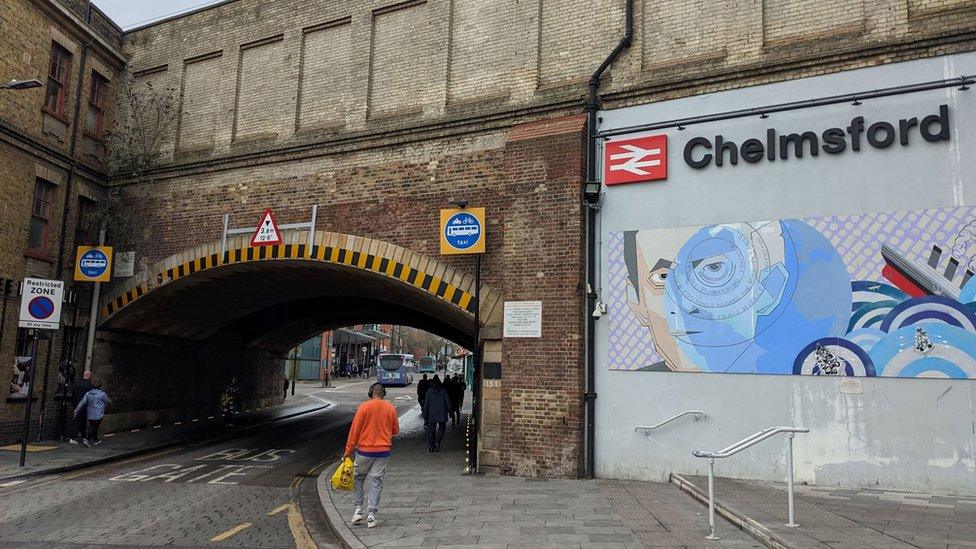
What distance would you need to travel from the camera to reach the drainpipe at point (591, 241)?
10.7m

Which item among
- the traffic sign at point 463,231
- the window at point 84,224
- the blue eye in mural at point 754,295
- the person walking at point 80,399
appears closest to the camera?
the blue eye in mural at point 754,295

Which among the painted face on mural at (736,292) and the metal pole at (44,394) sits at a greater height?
the painted face on mural at (736,292)

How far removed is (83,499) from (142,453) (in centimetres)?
504

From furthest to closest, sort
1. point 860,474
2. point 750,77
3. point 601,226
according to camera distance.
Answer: point 601,226
point 750,77
point 860,474

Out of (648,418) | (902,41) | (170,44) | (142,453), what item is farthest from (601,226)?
(170,44)

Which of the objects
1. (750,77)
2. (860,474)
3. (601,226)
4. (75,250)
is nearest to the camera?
(860,474)

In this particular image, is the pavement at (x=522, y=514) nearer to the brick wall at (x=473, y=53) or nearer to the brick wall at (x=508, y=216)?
the brick wall at (x=508, y=216)

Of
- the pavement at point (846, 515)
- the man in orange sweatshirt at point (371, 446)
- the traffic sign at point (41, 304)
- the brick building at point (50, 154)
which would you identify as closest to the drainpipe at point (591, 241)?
the pavement at point (846, 515)

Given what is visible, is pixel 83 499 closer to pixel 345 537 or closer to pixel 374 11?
pixel 345 537

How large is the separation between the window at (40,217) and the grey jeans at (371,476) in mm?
11671

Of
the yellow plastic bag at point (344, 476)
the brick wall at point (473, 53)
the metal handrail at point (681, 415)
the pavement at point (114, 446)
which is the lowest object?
the pavement at point (114, 446)

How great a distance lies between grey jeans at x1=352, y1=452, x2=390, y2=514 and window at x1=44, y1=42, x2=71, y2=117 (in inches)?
515

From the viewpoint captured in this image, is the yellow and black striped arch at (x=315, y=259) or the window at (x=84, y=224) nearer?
the yellow and black striped arch at (x=315, y=259)

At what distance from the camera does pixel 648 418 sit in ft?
34.3
